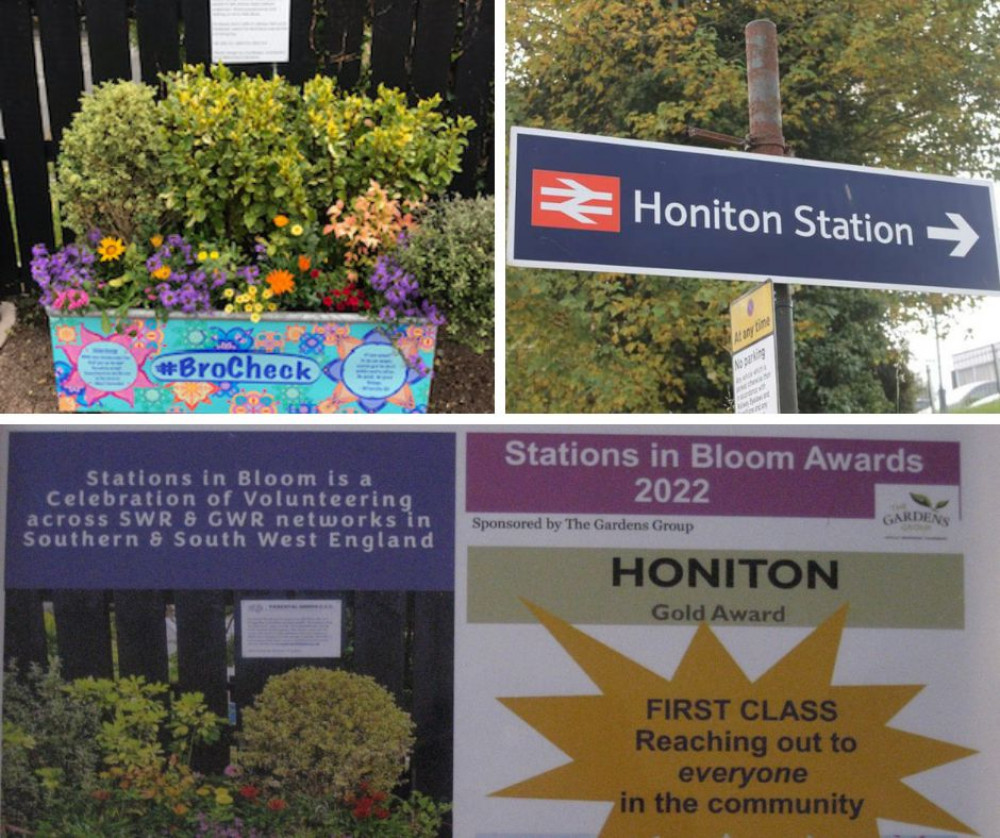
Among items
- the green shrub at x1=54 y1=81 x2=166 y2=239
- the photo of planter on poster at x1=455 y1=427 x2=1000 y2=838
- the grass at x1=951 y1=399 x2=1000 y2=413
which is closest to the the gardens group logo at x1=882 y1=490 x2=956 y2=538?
the photo of planter on poster at x1=455 y1=427 x2=1000 y2=838

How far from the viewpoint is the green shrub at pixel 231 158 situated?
3652 millimetres

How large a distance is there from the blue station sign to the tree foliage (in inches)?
228

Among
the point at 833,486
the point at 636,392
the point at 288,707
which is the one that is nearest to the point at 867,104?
the point at 636,392

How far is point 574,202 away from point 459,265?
27.2 inches

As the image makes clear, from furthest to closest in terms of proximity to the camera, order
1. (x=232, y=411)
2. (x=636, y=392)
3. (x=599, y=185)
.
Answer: (x=636, y=392)
(x=232, y=411)
(x=599, y=185)

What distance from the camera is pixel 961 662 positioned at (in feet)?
7.95

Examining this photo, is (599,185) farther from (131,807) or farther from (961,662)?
(131,807)

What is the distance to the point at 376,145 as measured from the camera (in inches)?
149

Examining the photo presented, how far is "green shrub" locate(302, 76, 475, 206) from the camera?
12.4 ft

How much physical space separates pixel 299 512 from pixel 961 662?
153cm

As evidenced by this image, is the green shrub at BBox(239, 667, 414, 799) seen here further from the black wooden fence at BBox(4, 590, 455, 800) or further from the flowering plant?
the flowering plant

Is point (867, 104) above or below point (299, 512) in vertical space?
above

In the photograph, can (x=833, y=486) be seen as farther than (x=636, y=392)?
No

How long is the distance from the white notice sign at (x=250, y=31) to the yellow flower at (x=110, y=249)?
0.87 m
